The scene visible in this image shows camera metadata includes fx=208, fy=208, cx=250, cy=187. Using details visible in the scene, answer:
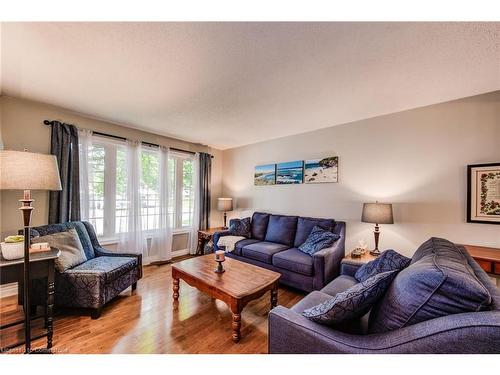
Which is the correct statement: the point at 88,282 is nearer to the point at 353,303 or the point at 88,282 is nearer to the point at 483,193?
the point at 353,303

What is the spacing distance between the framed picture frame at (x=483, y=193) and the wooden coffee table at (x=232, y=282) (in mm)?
2192

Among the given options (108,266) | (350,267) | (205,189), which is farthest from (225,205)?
(350,267)

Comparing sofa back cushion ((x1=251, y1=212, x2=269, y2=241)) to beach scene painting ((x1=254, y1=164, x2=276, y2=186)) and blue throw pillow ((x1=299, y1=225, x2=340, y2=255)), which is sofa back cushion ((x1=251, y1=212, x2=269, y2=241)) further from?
blue throw pillow ((x1=299, y1=225, x2=340, y2=255))

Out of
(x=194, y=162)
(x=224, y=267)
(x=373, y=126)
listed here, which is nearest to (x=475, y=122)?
(x=373, y=126)

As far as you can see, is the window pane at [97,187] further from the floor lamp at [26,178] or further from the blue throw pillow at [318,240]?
the blue throw pillow at [318,240]

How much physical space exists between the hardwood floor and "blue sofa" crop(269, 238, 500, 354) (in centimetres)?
76

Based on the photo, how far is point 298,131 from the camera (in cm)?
353

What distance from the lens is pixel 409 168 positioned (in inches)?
103

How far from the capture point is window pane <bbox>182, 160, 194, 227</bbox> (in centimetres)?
416

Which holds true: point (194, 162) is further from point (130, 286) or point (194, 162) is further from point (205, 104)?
point (130, 286)

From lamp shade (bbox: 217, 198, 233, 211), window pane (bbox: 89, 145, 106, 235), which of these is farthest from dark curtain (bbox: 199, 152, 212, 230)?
window pane (bbox: 89, 145, 106, 235)

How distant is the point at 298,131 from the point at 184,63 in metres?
2.25

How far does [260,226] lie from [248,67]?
2581 millimetres
